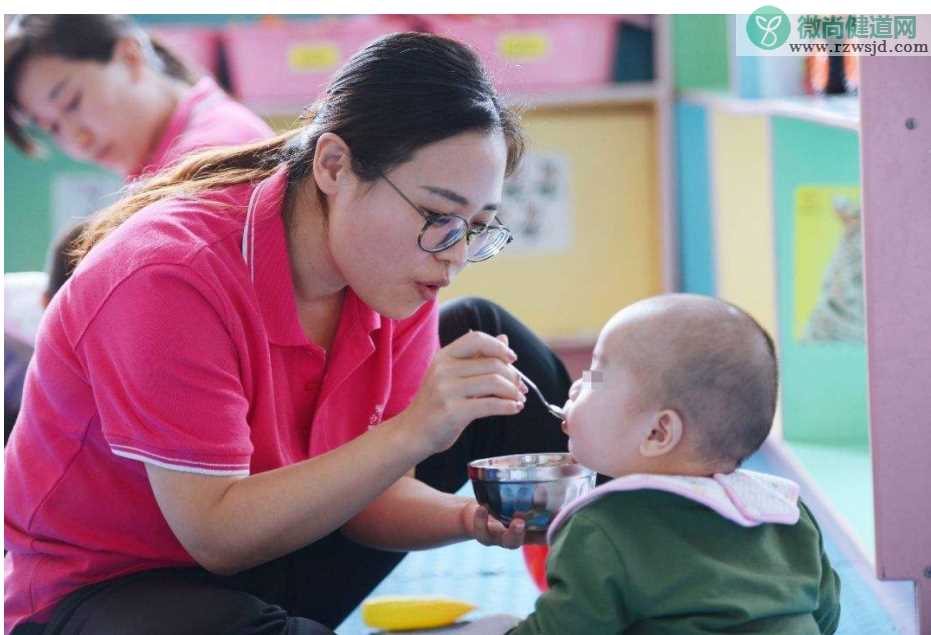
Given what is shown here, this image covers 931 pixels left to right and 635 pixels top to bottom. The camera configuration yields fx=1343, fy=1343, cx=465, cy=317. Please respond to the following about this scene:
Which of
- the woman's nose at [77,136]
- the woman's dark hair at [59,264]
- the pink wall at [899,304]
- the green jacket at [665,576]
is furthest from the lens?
the woman's nose at [77,136]

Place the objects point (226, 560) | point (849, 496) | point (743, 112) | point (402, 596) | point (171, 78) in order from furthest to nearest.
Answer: point (743, 112), point (171, 78), point (849, 496), point (402, 596), point (226, 560)

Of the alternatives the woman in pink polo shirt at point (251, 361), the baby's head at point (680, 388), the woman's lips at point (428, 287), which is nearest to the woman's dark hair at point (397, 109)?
the woman in pink polo shirt at point (251, 361)

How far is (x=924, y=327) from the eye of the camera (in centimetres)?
151

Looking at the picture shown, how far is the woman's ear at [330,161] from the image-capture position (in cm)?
129

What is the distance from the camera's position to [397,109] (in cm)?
127

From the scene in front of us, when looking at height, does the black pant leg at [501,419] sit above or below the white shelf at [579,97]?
below

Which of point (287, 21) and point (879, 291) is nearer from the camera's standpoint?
point (879, 291)

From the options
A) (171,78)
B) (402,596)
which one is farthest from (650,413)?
(171,78)

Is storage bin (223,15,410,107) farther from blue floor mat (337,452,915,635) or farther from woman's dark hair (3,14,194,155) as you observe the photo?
blue floor mat (337,452,915,635)

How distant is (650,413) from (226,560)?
429 millimetres

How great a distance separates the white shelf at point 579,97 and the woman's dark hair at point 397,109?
6.58ft

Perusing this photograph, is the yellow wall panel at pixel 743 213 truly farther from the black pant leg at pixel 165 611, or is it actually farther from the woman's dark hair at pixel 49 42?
the black pant leg at pixel 165 611

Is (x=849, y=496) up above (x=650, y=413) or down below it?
below

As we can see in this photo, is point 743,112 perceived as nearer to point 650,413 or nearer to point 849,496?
point 849,496
